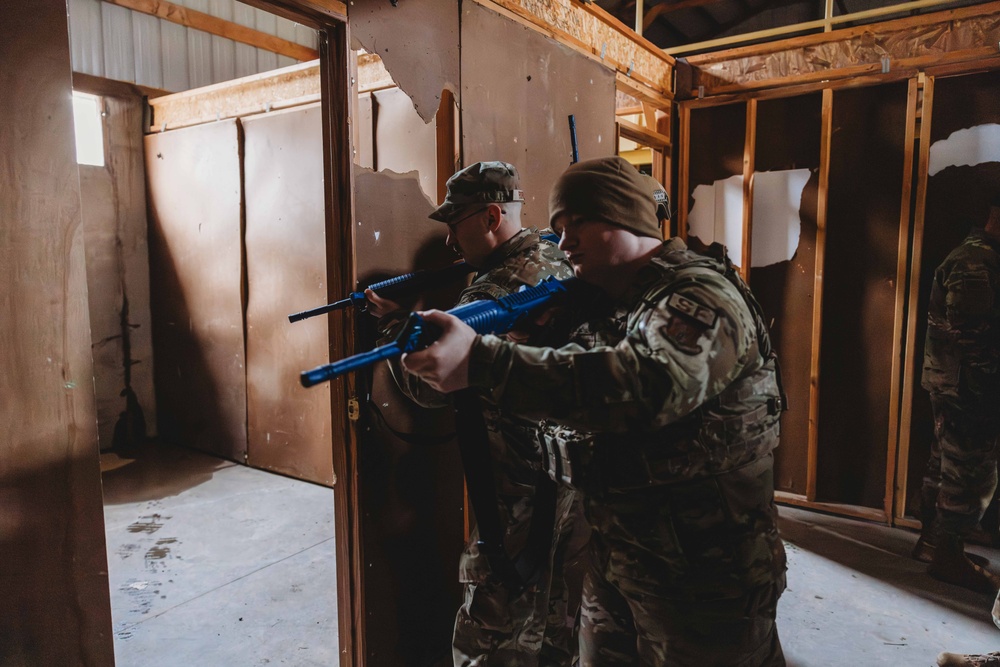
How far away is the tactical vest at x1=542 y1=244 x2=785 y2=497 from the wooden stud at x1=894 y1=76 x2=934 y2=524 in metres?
2.57

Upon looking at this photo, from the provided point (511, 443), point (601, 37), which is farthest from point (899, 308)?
point (511, 443)

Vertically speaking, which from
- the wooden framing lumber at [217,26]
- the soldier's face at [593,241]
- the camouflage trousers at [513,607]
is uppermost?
the wooden framing lumber at [217,26]

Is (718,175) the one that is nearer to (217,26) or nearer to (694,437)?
(694,437)

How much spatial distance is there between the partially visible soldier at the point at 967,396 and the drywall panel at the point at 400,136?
2403mm

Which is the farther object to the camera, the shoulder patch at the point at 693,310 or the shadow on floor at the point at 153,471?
the shadow on floor at the point at 153,471

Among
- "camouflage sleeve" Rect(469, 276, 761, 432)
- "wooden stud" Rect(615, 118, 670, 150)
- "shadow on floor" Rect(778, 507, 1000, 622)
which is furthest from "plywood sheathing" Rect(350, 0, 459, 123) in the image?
"shadow on floor" Rect(778, 507, 1000, 622)

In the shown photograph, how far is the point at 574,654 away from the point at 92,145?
15.3 feet

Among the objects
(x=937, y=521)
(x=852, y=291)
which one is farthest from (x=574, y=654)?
(x=852, y=291)

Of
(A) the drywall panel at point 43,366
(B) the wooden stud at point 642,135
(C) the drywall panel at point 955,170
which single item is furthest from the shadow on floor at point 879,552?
(A) the drywall panel at point 43,366

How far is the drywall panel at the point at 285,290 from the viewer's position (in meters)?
3.77

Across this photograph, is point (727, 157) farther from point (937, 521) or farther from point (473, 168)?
point (473, 168)

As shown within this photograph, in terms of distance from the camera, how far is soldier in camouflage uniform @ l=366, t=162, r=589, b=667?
1.74 meters

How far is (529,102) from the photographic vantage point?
248 cm

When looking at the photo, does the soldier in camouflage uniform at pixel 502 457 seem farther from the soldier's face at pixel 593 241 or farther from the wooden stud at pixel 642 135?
the wooden stud at pixel 642 135
